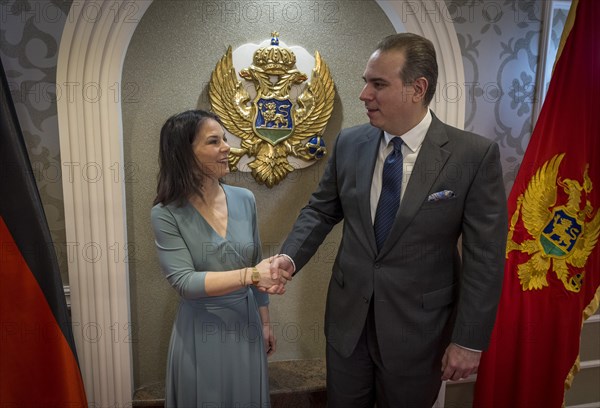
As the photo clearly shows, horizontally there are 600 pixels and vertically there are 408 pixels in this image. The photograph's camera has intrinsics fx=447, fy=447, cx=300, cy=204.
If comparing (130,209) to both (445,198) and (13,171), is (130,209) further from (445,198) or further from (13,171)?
(445,198)

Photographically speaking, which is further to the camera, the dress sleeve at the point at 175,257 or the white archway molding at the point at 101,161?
the white archway molding at the point at 101,161

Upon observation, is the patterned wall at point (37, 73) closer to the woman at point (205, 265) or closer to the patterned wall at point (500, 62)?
the woman at point (205, 265)

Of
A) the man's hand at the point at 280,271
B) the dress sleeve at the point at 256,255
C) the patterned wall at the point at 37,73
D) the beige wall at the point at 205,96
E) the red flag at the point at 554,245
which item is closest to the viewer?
the man's hand at the point at 280,271

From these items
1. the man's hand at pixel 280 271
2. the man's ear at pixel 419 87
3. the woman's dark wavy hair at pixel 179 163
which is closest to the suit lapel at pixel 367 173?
the man's ear at pixel 419 87

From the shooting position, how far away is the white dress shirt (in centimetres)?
151

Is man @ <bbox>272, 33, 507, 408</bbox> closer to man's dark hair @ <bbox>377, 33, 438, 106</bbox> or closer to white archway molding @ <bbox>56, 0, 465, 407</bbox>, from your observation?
man's dark hair @ <bbox>377, 33, 438, 106</bbox>

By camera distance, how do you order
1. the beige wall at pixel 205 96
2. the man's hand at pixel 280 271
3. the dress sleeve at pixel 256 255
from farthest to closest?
1. the beige wall at pixel 205 96
2. the dress sleeve at pixel 256 255
3. the man's hand at pixel 280 271

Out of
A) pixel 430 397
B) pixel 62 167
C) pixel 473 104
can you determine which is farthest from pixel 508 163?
pixel 62 167

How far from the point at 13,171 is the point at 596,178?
242 centimetres

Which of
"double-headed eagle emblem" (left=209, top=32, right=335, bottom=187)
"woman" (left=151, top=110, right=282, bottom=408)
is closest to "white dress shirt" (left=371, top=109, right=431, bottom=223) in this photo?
"woman" (left=151, top=110, right=282, bottom=408)

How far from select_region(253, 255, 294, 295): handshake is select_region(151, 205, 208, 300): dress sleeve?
0.19 m

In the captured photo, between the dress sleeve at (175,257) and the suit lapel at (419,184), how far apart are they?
2.10 ft

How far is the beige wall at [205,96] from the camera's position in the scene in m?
2.08

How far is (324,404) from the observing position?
235cm
